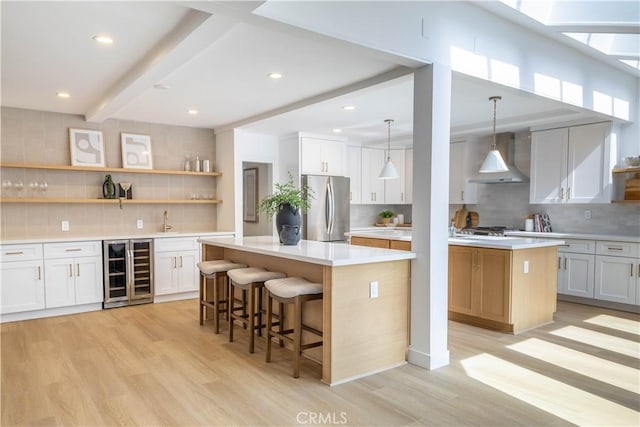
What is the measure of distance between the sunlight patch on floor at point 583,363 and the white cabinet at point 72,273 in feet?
14.8

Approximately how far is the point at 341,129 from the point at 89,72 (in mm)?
3379

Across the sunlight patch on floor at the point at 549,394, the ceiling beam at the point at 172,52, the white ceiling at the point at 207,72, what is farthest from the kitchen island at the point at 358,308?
the ceiling beam at the point at 172,52

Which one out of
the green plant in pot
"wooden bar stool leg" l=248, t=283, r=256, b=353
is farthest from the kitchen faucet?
"wooden bar stool leg" l=248, t=283, r=256, b=353

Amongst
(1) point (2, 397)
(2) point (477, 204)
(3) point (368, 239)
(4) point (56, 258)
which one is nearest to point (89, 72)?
(4) point (56, 258)

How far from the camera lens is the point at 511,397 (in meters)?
2.67

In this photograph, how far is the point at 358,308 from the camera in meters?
3.00

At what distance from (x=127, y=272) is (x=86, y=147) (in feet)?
5.61

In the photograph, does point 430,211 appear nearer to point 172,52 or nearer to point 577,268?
point 172,52

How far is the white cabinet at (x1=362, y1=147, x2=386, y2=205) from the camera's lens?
24.6 ft

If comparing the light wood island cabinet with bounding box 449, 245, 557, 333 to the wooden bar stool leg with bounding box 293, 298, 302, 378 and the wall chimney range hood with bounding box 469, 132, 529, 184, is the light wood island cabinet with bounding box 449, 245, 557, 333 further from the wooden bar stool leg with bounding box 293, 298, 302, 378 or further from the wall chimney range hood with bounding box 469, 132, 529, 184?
the wooden bar stool leg with bounding box 293, 298, 302, 378

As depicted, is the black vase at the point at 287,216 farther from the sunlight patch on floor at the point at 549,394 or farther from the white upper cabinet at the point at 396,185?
the white upper cabinet at the point at 396,185

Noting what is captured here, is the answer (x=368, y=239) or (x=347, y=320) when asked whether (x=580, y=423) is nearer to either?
(x=347, y=320)

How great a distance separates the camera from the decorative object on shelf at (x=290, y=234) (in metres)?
3.76

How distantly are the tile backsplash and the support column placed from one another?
4.06 m
